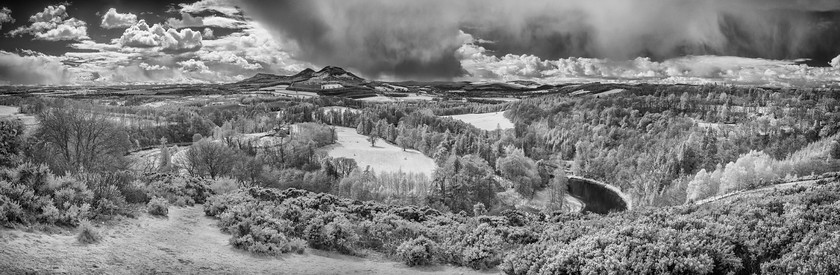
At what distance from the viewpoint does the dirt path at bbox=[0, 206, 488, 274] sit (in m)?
12.9

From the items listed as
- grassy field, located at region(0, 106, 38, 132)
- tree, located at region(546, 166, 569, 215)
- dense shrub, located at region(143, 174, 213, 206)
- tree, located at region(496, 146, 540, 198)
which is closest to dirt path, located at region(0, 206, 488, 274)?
dense shrub, located at region(143, 174, 213, 206)

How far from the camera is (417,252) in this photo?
62.8ft

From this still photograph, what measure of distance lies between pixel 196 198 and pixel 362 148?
385 feet

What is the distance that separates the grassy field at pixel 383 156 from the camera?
125125 mm

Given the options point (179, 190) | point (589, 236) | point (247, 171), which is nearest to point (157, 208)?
point (179, 190)

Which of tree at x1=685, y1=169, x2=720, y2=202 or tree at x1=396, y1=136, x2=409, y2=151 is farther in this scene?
tree at x1=396, y1=136, x2=409, y2=151

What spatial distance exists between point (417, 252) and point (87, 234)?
1188 centimetres

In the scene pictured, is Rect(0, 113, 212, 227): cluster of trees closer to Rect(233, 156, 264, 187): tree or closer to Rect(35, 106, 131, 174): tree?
Rect(35, 106, 131, 174): tree

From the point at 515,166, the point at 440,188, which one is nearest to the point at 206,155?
the point at 440,188

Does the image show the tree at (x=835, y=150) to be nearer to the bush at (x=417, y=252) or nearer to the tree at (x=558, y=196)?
the tree at (x=558, y=196)

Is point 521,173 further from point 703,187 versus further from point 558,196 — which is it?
point 703,187

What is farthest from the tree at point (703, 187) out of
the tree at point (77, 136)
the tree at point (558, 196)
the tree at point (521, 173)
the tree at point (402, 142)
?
the tree at point (77, 136)

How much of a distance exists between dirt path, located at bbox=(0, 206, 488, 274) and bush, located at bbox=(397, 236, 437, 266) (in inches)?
17.4

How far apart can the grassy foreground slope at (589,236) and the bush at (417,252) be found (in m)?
0.05
